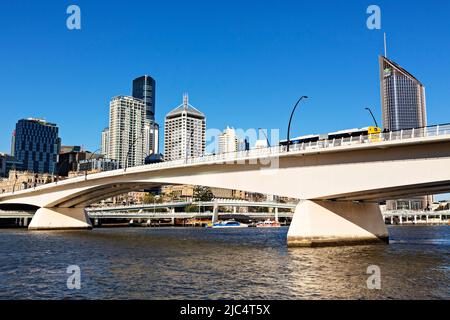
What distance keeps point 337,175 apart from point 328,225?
561cm

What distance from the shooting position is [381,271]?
1087 inches

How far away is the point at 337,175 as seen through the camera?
1571 inches

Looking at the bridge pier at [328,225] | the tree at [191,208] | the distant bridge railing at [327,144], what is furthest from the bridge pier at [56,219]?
the tree at [191,208]

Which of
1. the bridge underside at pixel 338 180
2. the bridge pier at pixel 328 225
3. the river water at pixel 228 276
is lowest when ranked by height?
the river water at pixel 228 276

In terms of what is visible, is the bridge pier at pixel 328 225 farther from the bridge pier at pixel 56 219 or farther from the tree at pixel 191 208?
the tree at pixel 191 208

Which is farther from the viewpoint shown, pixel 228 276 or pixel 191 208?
pixel 191 208

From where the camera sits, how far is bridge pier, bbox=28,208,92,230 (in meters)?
89.0

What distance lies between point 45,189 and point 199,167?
45382mm

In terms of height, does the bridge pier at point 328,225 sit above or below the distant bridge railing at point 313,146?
below

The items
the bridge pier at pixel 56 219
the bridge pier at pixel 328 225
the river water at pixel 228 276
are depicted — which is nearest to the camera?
the river water at pixel 228 276

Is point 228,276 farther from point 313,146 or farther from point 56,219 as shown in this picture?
point 56,219

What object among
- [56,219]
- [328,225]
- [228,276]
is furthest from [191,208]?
[228,276]

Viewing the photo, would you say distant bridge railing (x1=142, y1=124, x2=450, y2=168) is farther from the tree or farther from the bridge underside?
the tree

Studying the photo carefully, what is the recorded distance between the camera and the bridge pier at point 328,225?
4138 centimetres
